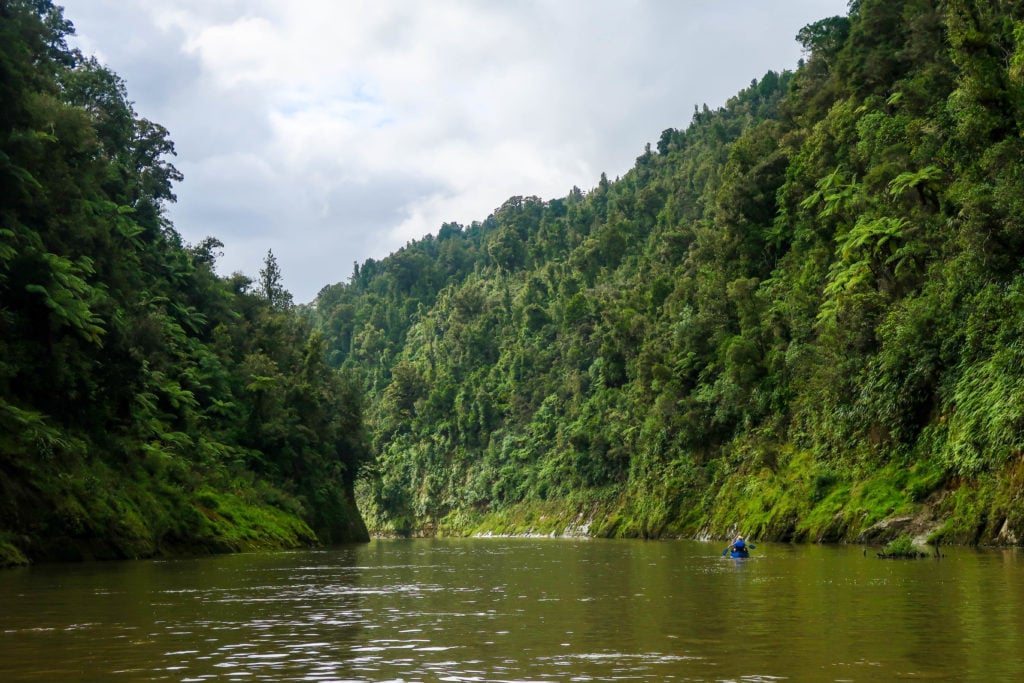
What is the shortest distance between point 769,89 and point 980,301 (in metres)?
130

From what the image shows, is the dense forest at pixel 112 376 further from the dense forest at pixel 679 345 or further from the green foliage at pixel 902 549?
the green foliage at pixel 902 549

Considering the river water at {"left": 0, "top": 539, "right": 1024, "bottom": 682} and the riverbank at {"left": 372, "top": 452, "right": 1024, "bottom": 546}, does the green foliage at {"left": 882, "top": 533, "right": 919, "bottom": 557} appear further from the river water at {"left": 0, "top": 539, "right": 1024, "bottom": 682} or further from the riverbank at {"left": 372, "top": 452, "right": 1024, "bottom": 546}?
the riverbank at {"left": 372, "top": 452, "right": 1024, "bottom": 546}

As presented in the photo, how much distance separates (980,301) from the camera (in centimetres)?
3366

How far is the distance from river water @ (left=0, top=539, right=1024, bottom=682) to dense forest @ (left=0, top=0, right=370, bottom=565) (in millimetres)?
5940

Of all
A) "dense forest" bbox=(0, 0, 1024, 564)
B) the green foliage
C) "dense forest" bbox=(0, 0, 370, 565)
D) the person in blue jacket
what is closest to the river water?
the green foliage

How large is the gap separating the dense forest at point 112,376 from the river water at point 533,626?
234 inches

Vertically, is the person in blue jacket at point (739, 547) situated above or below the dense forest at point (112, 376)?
below

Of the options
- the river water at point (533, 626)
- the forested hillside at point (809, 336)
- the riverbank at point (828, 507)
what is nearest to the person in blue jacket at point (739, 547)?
the river water at point (533, 626)

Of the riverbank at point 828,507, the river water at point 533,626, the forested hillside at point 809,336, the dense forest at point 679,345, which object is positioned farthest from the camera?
the forested hillside at point 809,336

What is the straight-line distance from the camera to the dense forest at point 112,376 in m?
30.4

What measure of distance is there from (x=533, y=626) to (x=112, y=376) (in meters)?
27.4

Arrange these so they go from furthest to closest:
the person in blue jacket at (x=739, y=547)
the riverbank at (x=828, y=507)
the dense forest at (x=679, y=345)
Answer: the dense forest at (x=679, y=345)
the person in blue jacket at (x=739, y=547)
the riverbank at (x=828, y=507)

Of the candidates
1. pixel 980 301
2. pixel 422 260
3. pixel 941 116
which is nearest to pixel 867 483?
pixel 980 301

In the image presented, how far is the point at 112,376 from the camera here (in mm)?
36750
